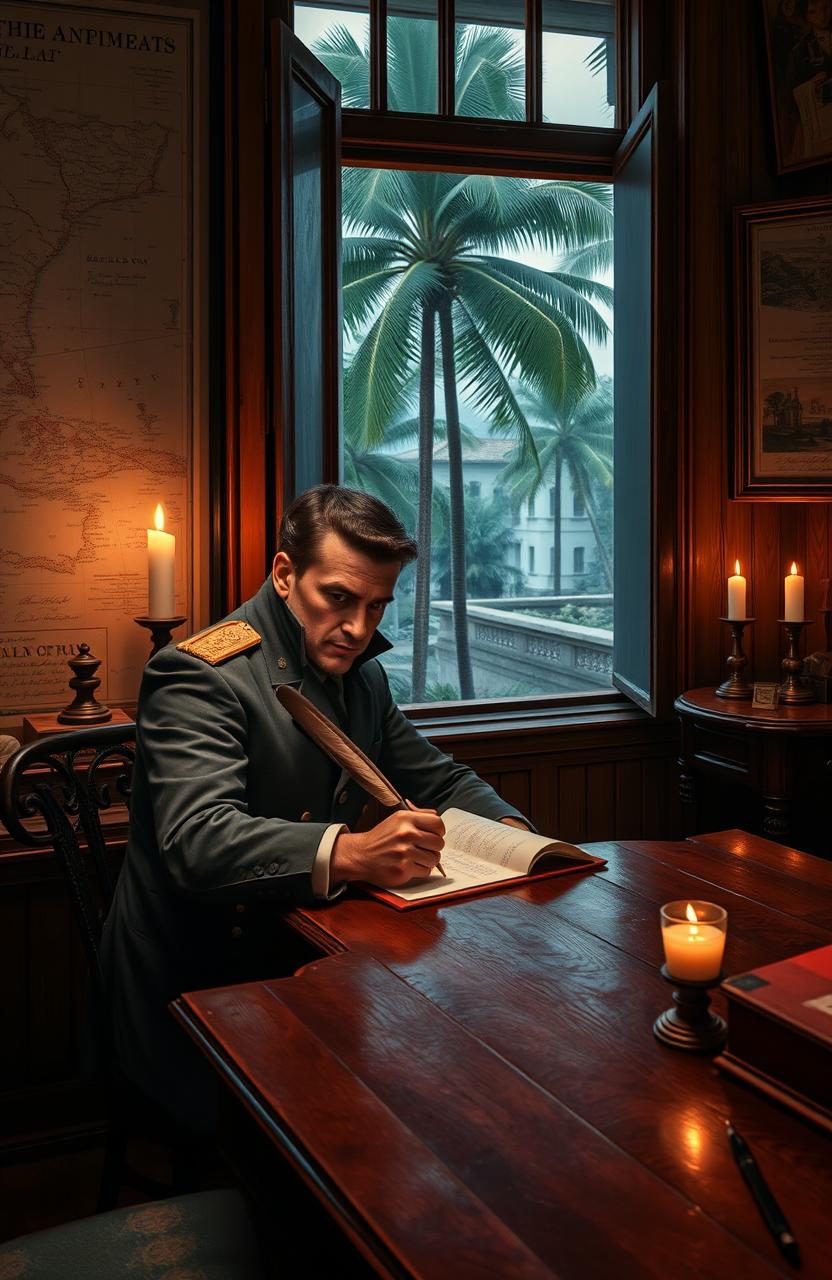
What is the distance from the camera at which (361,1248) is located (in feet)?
3.26

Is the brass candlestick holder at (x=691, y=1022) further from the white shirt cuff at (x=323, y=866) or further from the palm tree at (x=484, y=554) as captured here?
the palm tree at (x=484, y=554)

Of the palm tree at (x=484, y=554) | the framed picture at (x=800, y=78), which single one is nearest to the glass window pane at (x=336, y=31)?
the framed picture at (x=800, y=78)

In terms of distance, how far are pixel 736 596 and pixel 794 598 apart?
17 cm

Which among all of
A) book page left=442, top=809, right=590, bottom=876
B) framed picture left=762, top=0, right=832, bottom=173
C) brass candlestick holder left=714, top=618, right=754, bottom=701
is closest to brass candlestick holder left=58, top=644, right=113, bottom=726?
book page left=442, top=809, right=590, bottom=876

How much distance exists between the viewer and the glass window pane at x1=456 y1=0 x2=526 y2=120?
145 inches

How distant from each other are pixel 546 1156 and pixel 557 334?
10.6 meters

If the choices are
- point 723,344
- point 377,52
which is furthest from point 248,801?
point 377,52

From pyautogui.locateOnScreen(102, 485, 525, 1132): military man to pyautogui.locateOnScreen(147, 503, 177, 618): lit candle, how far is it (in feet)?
2.45

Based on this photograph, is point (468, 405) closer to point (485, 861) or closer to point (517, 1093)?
point (485, 861)

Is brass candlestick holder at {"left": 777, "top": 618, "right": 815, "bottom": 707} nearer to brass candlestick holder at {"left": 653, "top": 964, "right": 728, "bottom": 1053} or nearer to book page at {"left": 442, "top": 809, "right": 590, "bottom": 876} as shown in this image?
book page at {"left": 442, "top": 809, "right": 590, "bottom": 876}

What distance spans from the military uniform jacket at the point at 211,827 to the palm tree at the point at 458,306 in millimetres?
7345

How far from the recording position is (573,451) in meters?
12.7

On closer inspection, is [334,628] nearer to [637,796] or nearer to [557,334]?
[637,796]

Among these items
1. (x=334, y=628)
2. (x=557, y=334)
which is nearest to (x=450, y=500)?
(x=557, y=334)
